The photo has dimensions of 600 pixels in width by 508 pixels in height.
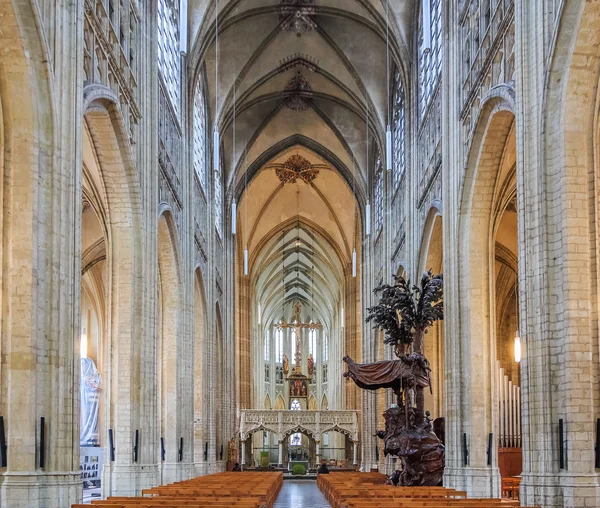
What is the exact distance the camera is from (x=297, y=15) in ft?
115

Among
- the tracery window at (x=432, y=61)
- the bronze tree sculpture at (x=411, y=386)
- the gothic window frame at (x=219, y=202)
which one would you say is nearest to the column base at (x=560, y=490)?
the bronze tree sculpture at (x=411, y=386)

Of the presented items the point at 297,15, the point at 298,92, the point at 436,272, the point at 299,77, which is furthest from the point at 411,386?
the point at 298,92

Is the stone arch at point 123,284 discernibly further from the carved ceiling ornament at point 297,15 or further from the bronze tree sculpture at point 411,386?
the carved ceiling ornament at point 297,15

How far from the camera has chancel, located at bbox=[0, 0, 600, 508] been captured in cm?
1373

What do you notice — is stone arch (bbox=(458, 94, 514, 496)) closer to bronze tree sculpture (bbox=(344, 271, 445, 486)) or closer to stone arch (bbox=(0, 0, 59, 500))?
bronze tree sculpture (bbox=(344, 271, 445, 486))

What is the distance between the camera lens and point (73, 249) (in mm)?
14789

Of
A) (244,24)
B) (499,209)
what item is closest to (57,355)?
(499,209)

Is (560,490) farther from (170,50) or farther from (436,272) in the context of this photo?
(170,50)

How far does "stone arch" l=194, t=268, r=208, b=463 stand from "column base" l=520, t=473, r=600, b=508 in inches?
864

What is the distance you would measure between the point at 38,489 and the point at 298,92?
99.7ft

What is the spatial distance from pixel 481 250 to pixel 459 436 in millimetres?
4642

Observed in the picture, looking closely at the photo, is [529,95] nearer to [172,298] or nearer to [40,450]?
[40,450]

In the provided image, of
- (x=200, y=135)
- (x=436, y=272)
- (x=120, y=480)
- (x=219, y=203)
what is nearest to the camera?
(x=120, y=480)

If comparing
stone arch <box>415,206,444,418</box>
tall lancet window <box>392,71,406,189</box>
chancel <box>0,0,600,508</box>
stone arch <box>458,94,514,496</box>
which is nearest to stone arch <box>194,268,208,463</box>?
chancel <box>0,0,600,508</box>
